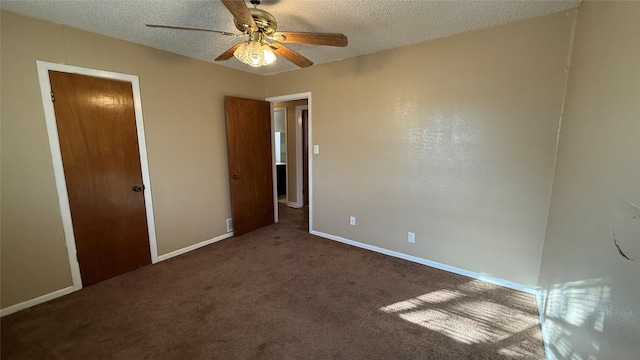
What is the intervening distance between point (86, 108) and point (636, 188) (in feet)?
12.2

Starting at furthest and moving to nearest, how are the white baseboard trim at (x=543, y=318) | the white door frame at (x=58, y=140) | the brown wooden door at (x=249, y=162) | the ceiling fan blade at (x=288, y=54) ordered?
the brown wooden door at (x=249, y=162), the white door frame at (x=58, y=140), the ceiling fan blade at (x=288, y=54), the white baseboard trim at (x=543, y=318)

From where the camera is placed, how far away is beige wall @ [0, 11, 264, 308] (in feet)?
6.60

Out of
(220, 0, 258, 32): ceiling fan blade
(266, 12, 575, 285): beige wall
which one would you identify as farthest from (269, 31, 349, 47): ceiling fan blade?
(266, 12, 575, 285): beige wall

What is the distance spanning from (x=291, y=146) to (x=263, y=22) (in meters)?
3.58

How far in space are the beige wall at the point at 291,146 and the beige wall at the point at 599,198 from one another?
407cm

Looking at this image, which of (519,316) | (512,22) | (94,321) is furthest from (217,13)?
(519,316)

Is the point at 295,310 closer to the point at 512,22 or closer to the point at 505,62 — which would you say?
the point at 505,62

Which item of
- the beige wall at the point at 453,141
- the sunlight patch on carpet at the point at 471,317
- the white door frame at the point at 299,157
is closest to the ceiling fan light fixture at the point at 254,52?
the beige wall at the point at 453,141

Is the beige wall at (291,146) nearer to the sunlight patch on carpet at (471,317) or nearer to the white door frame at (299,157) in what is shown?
the white door frame at (299,157)

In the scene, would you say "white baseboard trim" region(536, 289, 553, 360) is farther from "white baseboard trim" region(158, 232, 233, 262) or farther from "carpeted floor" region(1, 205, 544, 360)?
"white baseboard trim" region(158, 232, 233, 262)

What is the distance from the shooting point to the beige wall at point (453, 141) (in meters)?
2.16

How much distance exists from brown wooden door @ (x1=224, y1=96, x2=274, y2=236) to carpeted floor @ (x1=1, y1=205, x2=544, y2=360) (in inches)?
40.7

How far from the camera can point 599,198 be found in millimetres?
1301

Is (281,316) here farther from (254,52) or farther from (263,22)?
(263,22)
